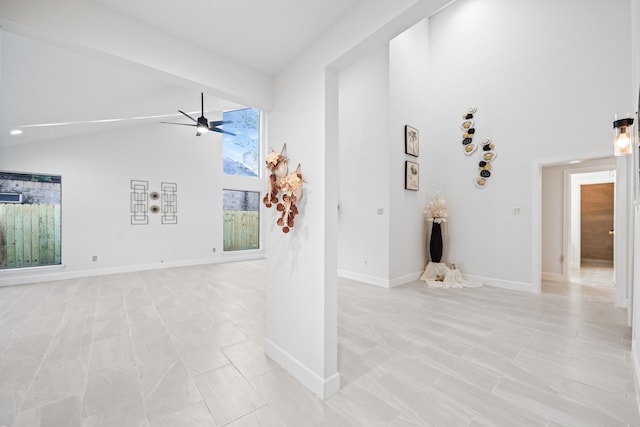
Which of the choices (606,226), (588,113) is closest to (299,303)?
(588,113)

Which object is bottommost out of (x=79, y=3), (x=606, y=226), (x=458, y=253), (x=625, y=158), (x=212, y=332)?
(x=212, y=332)

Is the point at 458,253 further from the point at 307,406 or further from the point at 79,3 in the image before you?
the point at 79,3

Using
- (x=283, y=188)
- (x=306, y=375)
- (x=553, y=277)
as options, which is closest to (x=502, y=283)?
(x=553, y=277)

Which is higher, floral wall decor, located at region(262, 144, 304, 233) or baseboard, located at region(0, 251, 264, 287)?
floral wall decor, located at region(262, 144, 304, 233)

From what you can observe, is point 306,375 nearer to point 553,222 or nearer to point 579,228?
point 553,222

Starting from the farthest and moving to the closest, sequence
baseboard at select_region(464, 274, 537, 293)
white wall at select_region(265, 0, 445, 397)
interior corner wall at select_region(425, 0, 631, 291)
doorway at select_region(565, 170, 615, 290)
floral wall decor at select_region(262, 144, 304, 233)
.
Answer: doorway at select_region(565, 170, 615, 290)
baseboard at select_region(464, 274, 537, 293)
interior corner wall at select_region(425, 0, 631, 291)
floral wall decor at select_region(262, 144, 304, 233)
white wall at select_region(265, 0, 445, 397)

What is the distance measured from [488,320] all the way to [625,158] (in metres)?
2.80

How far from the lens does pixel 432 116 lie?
17.3ft

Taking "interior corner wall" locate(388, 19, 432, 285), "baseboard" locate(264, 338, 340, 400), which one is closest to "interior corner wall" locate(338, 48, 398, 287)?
"interior corner wall" locate(388, 19, 432, 285)

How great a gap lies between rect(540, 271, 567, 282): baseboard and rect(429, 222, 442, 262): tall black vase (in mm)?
1851

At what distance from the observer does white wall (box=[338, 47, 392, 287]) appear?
4465 mm

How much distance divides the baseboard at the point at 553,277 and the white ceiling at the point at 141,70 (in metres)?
5.67

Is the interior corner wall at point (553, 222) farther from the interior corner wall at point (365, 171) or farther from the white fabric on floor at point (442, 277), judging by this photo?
the interior corner wall at point (365, 171)

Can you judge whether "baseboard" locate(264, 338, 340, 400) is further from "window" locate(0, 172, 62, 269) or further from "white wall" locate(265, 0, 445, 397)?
"window" locate(0, 172, 62, 269)
